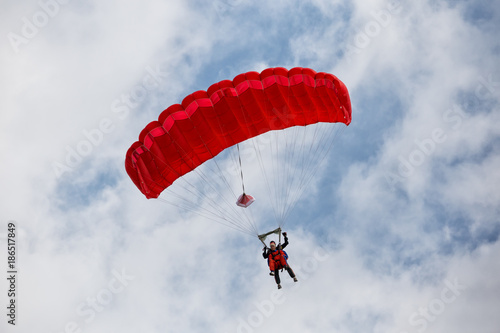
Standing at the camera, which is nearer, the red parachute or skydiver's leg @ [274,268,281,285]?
skydiver's leg @ [274,268,281,285]

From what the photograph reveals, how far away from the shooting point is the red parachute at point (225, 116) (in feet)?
64.3

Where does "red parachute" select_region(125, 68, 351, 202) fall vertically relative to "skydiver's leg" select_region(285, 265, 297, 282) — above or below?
above

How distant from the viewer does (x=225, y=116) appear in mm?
19875

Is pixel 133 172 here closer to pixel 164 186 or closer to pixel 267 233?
pixel 164 186

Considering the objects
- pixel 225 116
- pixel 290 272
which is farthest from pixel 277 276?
pixel 225 116

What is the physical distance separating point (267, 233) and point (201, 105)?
5.01 m

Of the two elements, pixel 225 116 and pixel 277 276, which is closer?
pixel 277 276

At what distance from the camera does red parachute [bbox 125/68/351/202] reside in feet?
64.3

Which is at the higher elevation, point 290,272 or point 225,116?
point 225,116

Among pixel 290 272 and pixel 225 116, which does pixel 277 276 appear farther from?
pixel 225 116

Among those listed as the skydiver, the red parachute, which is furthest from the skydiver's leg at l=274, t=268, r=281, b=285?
the red parachute

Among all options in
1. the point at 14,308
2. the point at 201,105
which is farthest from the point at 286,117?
the point at 14,308

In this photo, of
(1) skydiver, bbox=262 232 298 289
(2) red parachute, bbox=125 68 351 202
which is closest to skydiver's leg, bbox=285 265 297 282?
(1) skydiver, bbox=262 232 298 289

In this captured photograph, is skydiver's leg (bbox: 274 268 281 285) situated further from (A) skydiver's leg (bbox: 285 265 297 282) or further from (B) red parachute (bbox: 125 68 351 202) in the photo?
(B) red parachute (bbox: 125 68 351 202)
